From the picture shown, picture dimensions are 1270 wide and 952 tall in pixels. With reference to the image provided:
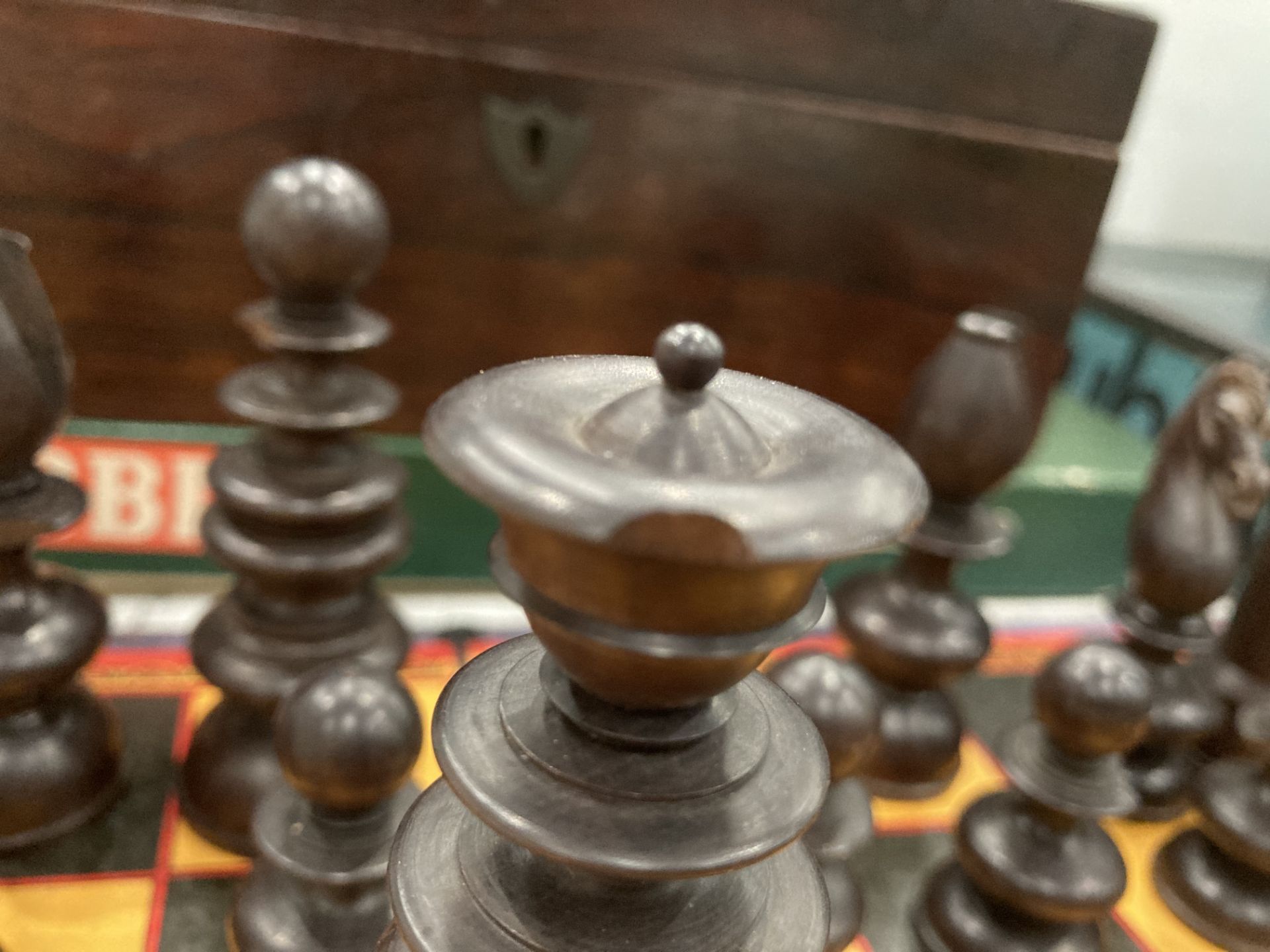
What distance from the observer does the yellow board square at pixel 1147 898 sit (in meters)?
1.17

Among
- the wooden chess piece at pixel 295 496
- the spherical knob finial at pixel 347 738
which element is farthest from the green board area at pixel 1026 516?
the spherical knob finial at pixel 347 738

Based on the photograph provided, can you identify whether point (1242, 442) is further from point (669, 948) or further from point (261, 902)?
point (261, 902)

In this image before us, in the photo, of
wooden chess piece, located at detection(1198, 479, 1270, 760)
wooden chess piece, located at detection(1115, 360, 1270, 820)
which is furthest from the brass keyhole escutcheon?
wooden chess piece, located at detection(1198, 479, 1270, 760)

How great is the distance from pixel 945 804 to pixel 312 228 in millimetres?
1083

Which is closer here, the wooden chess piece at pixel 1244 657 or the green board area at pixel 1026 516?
the wooden chess piece at pixel 1244 657

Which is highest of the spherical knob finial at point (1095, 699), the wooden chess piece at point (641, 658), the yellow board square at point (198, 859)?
the wooden chess piece at point (641, 658)

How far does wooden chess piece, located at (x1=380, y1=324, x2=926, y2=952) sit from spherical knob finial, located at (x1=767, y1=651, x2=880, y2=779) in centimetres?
29

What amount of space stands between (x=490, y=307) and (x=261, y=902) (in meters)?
0.89

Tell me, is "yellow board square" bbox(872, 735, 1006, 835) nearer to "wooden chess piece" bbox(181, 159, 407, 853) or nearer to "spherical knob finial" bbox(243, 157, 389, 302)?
"wooden chess piece" bbox(181, 159, 407, 853)

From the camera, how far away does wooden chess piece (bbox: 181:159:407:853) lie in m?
0.97

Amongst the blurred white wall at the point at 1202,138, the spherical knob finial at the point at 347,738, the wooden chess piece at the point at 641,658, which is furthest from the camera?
the blurred white wall at the point at 1202,138

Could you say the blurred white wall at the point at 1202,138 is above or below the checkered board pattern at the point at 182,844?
above

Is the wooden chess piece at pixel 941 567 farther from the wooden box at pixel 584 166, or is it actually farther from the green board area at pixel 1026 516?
the green board area at pixel 1026 516

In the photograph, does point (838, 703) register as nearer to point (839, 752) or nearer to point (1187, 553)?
point (839, 752)
